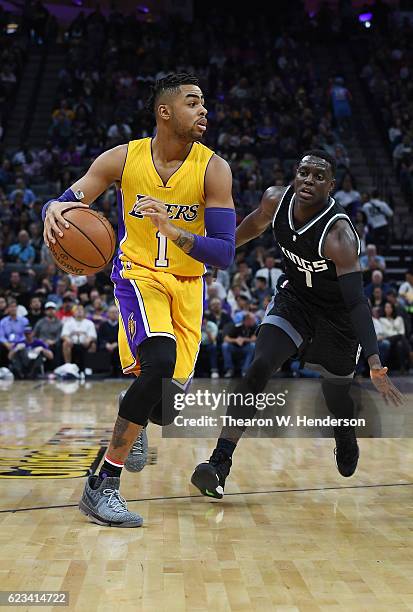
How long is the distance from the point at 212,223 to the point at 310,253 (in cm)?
72

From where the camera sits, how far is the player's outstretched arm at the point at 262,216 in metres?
5.32

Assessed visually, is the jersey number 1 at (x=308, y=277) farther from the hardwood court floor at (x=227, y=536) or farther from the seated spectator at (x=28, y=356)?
the seated spectator at (x=28, y=356)

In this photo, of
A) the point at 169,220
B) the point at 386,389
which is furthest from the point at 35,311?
the point at 386,389

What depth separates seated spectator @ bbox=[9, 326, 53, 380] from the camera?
13.5 meters

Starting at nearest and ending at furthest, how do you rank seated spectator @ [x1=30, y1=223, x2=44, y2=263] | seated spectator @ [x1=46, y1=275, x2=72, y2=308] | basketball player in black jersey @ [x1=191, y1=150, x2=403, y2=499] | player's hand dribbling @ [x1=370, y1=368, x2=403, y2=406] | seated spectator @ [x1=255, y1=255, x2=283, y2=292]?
player's hand dribbling @ [x1=370, y1=368, x2=403, y2=406] → basketball player in black jersey @ [x1=191, y1=150, x2=403, y2=499] → seated spectator @ [x1=46, y1=275, x2=72, y2=308] → seated spectator @ [x1=255, y1=255, x2=283, y2=292] → seated spectator @ [x1=30, y1=223, x2=44, y2=263]

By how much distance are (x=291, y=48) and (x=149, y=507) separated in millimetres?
19110

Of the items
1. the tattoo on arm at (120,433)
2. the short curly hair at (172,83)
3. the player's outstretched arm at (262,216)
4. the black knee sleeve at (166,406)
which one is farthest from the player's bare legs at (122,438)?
the short curly hair at (172,83)

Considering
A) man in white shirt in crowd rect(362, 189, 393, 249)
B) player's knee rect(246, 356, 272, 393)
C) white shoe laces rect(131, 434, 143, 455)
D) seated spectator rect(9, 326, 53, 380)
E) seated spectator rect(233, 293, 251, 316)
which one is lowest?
seated spectator rect(9, 326, 53, 380)

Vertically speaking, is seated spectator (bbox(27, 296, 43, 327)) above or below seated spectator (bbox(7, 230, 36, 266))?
below

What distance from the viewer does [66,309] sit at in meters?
13.9

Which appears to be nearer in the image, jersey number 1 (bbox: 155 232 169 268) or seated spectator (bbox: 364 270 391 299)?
jersey number 1 (bbox: 155 232 169 268)

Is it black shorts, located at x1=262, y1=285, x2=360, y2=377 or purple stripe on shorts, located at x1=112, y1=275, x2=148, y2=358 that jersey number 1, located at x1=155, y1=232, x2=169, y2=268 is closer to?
purple stripe on shorts, located at x1=112, y1=275, x2=148, y2=358

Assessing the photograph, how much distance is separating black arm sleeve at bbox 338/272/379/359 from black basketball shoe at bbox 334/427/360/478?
87cm

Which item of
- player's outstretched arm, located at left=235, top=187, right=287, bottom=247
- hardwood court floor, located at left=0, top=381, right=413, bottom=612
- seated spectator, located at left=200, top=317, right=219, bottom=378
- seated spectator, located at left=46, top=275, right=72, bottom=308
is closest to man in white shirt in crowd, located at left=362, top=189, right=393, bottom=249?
seated spectator, located at left=200, top=317, right=219, bottom=378
